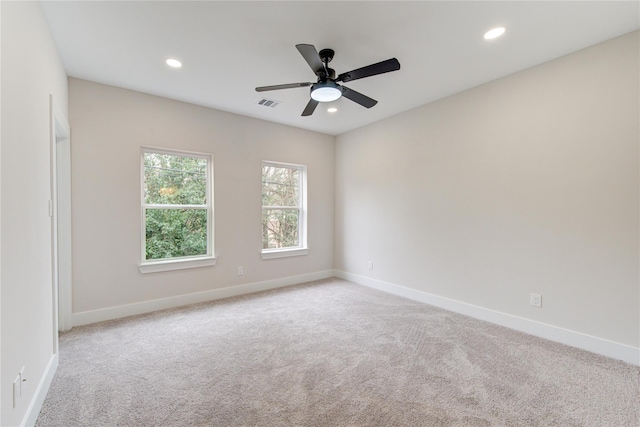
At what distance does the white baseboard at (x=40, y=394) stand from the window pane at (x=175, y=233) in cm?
157

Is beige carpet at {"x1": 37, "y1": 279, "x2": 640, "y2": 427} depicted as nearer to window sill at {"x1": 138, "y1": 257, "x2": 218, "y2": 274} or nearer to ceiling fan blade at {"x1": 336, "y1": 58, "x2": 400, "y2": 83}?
window sill at {"x1": 138, "y1": 257, "x2": 218, "y2": 274}

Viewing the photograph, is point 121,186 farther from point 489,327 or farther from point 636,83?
point 636,83

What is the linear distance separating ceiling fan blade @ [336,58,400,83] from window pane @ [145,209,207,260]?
2.73 m

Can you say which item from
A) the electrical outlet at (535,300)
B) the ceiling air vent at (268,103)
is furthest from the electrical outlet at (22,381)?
the electrical outlet at (535,300)

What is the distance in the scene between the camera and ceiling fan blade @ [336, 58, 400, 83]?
83.6 inches

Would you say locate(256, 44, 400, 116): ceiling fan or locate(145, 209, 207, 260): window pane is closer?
locate(256, 44, 400, 116): ceiling fan

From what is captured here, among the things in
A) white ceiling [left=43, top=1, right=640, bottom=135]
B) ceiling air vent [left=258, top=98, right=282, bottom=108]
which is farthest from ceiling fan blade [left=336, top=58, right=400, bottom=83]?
ceiling air vent [left=258, top=98, right=282, bottom=108]

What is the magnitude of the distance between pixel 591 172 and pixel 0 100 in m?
4.13

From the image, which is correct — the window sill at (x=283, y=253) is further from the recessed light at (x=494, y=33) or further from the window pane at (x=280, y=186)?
the recessed light at (x=494, y=33)

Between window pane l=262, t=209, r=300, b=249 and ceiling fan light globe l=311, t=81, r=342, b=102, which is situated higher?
ceiling fan light globe l=311, t=81, r=342, b=102

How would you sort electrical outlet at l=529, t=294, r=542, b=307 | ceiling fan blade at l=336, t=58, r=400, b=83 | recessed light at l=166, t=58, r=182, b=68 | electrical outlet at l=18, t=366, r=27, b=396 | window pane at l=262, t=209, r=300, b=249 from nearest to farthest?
electrical outlet at l=18, t=366, r=27, b=396 → ceiling fan blade at l=336, t=58, r=400, b=83 → recessed light at l=166, t=58, r=182, b=68 → electrical outlet at l=529, t=294, r=542, b=307 → window pane at l=262, t=209, r=300, b=249

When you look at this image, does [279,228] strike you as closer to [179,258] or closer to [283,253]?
[283,253]

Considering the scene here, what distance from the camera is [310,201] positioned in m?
5.07

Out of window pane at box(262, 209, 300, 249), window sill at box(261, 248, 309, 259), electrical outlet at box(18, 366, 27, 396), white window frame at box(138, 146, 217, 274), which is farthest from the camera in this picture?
window pane at box(262, 209, 300, 249)
